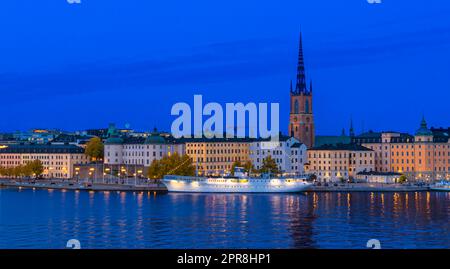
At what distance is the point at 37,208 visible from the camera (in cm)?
1816

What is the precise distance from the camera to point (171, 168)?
29.6 metres

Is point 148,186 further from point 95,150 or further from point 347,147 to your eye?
point 95,150

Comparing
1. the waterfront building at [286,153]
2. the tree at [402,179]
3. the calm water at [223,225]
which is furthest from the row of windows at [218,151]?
the calm water at [223,225]

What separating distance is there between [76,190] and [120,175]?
5.00 m

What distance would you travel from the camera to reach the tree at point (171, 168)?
29484 millimetres

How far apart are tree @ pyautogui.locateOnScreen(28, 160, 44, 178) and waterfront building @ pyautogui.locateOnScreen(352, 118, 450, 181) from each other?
15581 mm

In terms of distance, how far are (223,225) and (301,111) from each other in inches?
1020

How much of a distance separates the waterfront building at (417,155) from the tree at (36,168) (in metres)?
15.6

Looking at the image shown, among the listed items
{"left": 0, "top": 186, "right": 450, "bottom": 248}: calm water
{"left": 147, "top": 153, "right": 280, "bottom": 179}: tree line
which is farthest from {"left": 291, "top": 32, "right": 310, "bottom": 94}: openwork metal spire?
{"left": 0, "top": 186, "right": 450, "bottom": 248}: calm water

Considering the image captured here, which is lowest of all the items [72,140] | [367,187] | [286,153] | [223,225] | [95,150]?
[223,225]

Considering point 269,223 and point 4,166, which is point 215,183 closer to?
point 269,223

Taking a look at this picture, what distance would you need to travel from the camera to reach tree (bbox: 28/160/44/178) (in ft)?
117

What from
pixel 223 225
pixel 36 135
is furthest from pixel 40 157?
pixel 223 225
